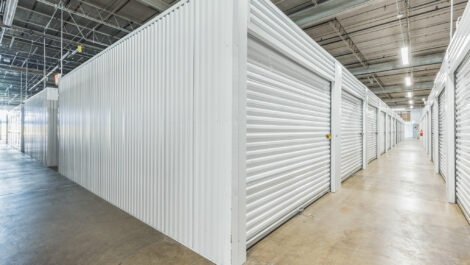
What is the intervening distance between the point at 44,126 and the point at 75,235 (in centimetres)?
862

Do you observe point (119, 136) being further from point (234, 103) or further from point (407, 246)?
point (407, 246)

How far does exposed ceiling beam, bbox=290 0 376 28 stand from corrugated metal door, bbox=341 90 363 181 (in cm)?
214

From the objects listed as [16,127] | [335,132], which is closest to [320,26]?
[335,132]

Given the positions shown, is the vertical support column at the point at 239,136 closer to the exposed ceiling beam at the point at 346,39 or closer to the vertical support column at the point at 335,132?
the vertical support column at the point at 335,132

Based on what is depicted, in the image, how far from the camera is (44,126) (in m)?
8.91

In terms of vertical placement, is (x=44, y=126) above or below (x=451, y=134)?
above

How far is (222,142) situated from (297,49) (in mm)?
2323

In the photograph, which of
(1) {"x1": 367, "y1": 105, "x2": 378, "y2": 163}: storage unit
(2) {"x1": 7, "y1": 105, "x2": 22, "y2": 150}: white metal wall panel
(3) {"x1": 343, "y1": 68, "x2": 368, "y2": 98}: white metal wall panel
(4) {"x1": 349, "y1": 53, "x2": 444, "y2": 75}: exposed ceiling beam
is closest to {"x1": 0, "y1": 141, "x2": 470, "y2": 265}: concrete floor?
(3) {"x1": 343, "y1": 68, "x2": 368, "y2": 98}: white metal wall panel

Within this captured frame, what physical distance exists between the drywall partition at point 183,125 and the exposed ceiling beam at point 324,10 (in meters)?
4.07

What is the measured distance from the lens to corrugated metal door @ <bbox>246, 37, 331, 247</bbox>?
265 cm

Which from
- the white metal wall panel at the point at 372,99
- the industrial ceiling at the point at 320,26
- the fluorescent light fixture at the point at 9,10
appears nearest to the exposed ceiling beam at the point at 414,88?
the industrial ceiling at the point at 320,26

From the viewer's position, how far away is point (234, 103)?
7.09ft

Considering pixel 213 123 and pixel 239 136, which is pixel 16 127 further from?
pixel 239 136

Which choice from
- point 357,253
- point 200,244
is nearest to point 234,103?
point 200,244
